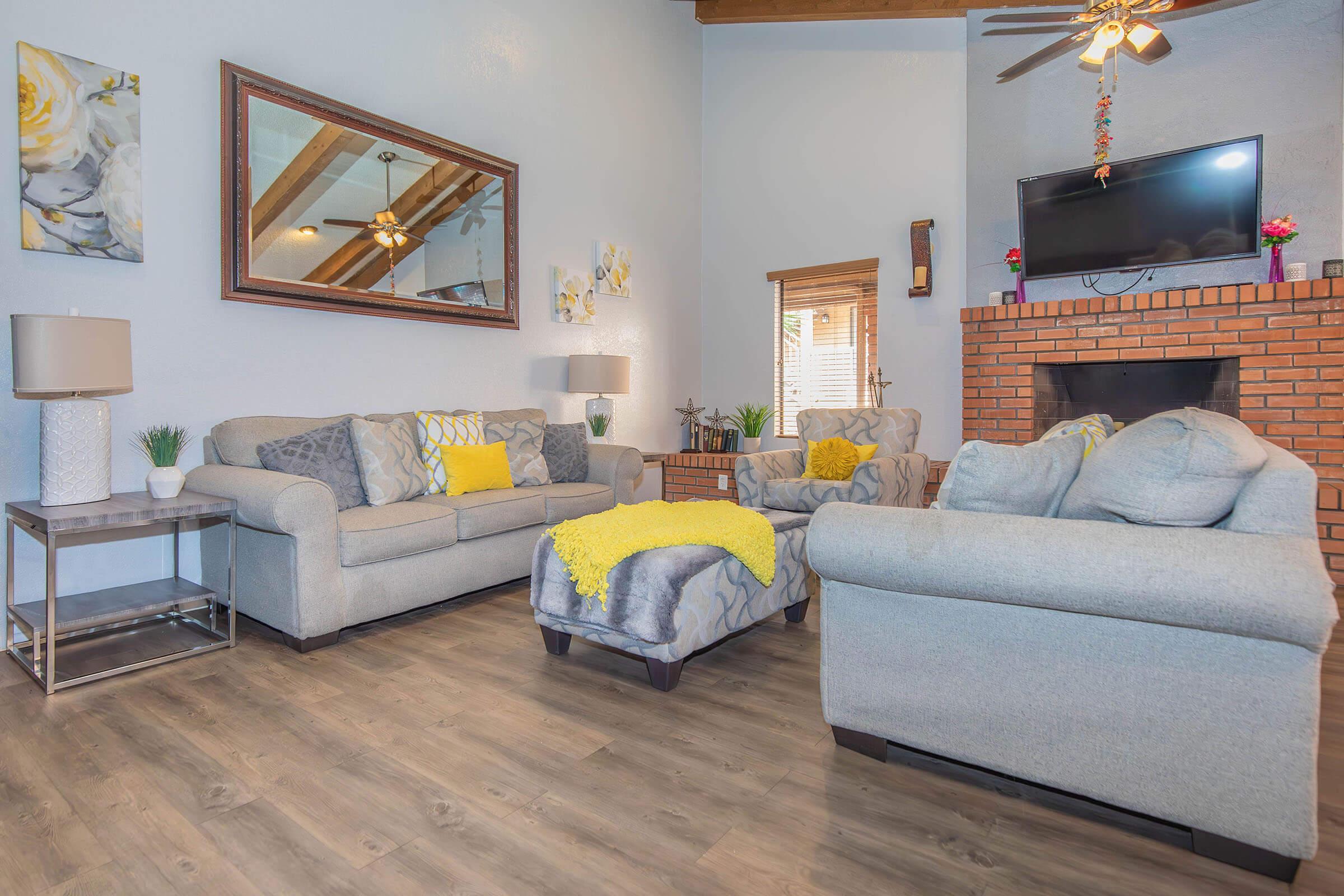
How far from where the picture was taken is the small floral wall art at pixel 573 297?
4945mm

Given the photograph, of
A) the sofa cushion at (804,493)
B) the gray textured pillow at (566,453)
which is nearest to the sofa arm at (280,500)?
the gray textured pillow at (566,453)

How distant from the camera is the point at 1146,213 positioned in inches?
170

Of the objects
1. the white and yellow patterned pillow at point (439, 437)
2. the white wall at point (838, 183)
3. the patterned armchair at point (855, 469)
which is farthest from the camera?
the white wall at point (838, 183)

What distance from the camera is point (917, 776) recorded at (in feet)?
5.92

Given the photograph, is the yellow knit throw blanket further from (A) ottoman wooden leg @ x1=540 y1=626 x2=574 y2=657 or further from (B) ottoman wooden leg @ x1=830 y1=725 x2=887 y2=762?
(B) ottoman wooden leg @ x1=830 y1=725 x2=887 y2=762

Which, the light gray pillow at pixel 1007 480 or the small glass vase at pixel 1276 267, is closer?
the light gray pillow at pixel 1007 480

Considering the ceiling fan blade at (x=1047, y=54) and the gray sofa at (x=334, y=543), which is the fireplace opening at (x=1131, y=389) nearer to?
the ceiling fan blade at (x=1047, y=54)

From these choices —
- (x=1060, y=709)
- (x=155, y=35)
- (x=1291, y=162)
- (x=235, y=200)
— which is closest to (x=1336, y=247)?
(x=1291, y=162)

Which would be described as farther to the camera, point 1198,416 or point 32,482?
point 32,482

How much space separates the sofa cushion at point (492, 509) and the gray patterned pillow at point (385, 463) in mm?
96

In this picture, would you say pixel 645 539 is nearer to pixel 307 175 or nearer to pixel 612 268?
pixel 307 175

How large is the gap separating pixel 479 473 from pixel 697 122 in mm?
4195

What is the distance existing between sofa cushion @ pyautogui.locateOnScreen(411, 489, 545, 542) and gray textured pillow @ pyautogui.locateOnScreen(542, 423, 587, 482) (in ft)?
1.52

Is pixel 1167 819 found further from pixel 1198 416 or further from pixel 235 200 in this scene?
pixel 235 200
